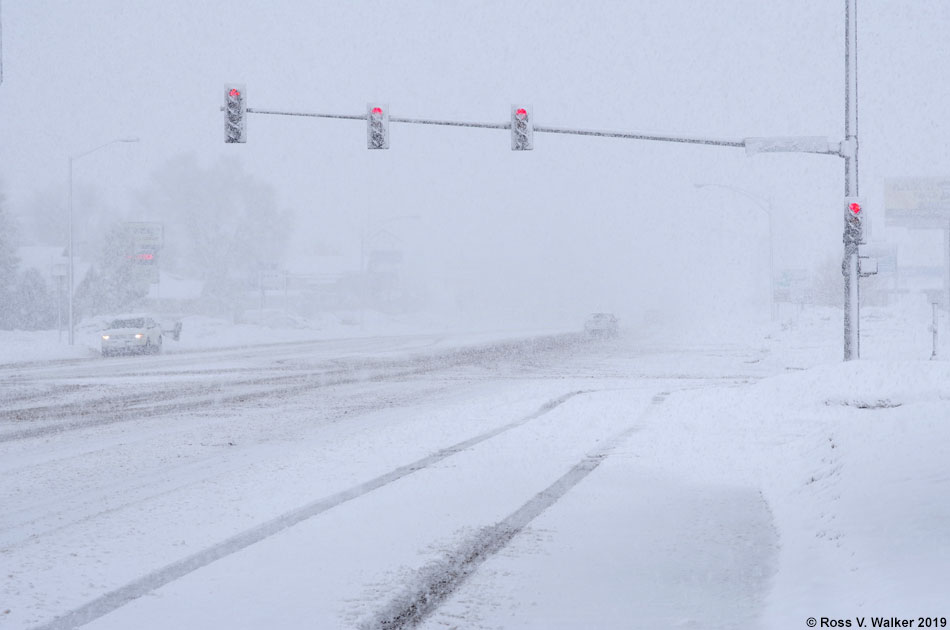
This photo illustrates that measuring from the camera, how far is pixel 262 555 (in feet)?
22.0

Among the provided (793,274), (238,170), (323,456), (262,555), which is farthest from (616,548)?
(238,170)

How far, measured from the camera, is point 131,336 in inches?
1437

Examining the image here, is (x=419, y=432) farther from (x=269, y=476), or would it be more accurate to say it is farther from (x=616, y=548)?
(x=616, y=548)

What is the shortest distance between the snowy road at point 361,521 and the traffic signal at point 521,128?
8685mm

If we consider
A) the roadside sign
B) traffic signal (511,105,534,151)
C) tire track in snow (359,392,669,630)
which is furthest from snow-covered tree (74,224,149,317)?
the roadside sign

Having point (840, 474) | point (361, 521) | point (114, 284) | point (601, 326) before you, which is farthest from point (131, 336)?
point (114, 284)

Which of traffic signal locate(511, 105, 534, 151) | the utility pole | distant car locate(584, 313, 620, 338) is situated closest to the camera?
the utility pole

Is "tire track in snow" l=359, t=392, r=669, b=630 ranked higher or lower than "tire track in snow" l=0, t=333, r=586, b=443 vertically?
higher

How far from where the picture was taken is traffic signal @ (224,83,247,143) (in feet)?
74.9

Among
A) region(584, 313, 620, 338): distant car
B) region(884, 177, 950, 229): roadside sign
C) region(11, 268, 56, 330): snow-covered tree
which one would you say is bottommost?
region(584, 313, 620, 338): distant car

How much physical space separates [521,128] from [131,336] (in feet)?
63.3

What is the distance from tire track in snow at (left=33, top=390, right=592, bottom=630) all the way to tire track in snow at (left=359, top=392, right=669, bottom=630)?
4.79 feet

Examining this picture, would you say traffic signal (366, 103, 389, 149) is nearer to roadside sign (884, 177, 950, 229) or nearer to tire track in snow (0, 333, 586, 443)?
tire track in snow (0, 333, 586, 443)

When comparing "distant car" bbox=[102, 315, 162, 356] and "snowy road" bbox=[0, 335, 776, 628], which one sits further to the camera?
"distant car" bbox=[102, 315, 162, 356]
